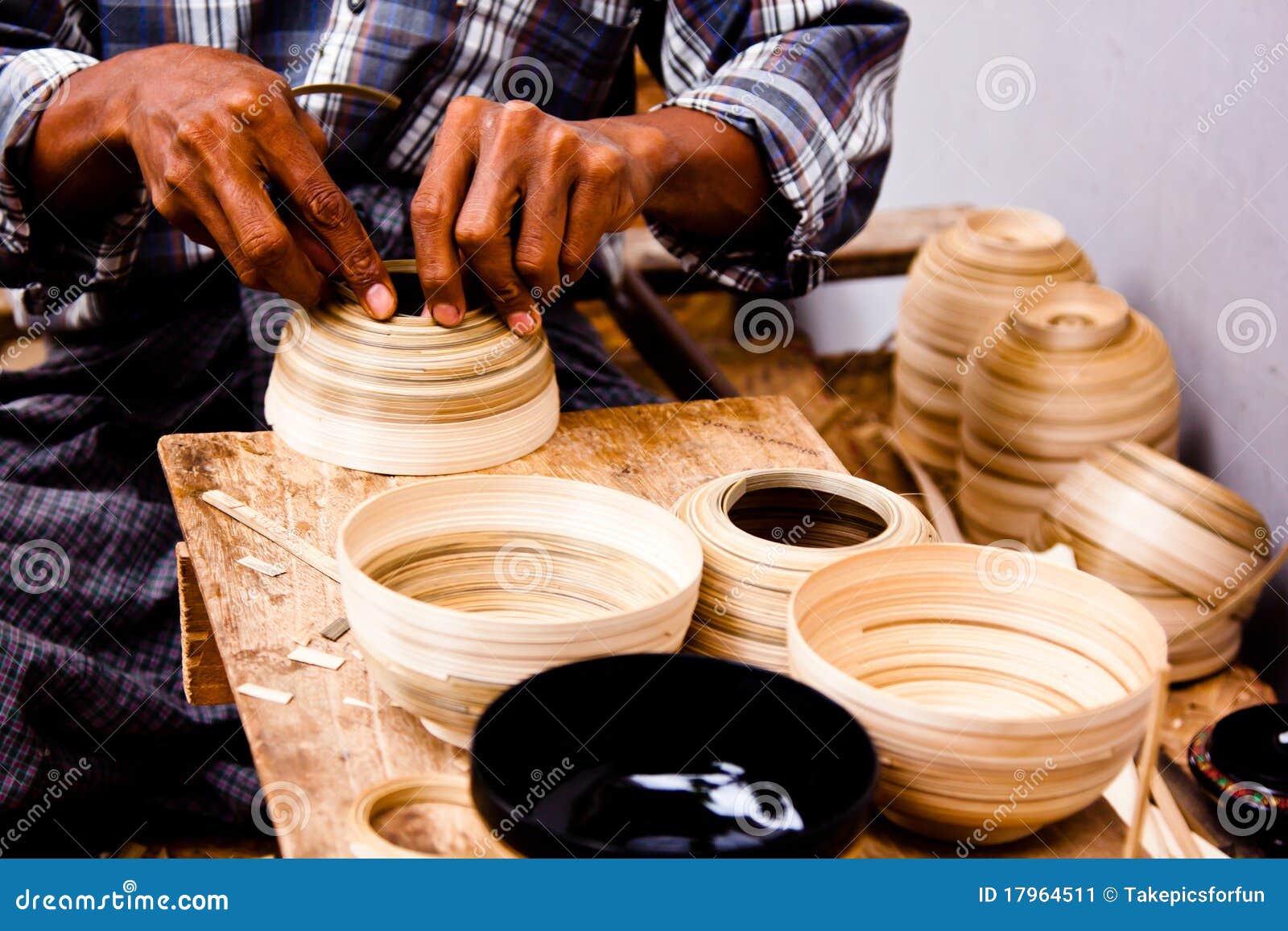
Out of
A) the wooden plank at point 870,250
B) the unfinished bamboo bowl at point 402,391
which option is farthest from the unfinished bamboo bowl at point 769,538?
the wooden plank at point 870,250

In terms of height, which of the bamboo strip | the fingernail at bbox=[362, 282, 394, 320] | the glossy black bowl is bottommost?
the bamboo strip

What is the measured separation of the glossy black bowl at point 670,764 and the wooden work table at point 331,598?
0.19ft

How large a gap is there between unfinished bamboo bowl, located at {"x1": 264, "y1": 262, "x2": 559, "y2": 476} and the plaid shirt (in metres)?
0.39

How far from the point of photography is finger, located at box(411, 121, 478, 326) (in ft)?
4.40

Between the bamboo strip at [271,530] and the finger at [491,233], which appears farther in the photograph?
the finger at [491,233]

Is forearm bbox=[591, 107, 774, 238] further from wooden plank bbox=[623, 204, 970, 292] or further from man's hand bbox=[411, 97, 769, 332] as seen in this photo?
wooden plank bbox=[623, 204, 970, 292]

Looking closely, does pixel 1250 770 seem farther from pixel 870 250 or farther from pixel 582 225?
pixel 870 250

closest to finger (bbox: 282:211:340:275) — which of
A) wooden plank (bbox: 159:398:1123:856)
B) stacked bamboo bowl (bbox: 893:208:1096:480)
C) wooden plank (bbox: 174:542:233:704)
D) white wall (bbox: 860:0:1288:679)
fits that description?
wooden plank (bbox: 159:398:1123:856)

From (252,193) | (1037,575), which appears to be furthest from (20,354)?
(1037,575)

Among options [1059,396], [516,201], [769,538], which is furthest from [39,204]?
[1059,396]

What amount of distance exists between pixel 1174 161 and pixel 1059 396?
1.74 feet

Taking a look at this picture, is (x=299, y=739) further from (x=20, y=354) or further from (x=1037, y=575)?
(x=20, y=354)

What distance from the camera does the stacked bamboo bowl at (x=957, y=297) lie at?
244cm

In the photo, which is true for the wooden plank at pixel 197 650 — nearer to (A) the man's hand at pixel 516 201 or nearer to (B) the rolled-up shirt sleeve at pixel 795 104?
(A) the man's hand at pixel 516 201
